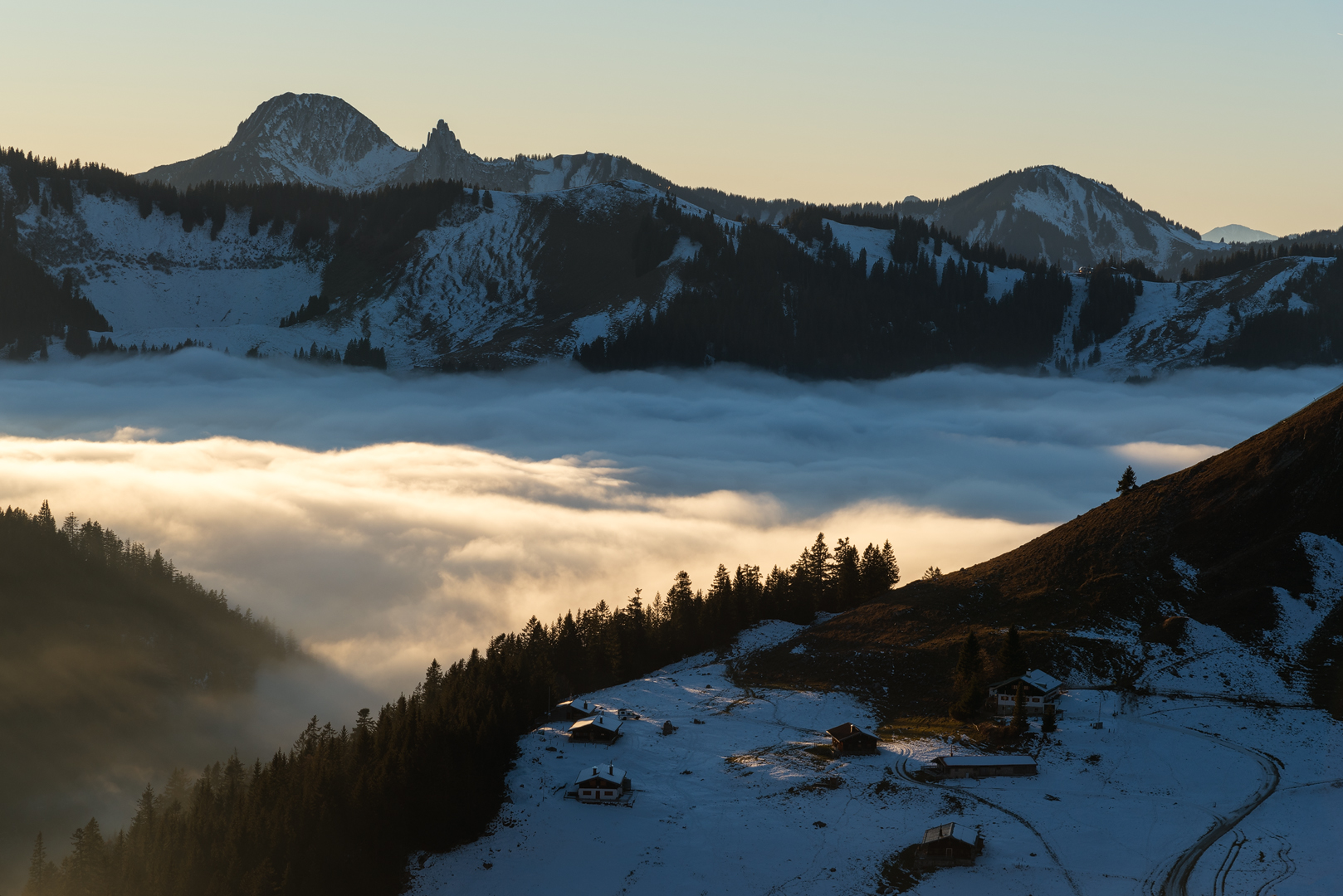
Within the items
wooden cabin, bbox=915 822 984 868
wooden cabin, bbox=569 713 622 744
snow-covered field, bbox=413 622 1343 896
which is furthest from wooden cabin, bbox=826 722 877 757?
wooden cabin, bbox=569 713 622 744

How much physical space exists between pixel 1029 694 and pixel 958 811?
22.7 metres

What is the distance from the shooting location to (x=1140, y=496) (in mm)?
143750

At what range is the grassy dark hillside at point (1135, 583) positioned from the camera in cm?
11850

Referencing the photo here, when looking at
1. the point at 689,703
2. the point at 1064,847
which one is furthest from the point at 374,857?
the point at 1064,847

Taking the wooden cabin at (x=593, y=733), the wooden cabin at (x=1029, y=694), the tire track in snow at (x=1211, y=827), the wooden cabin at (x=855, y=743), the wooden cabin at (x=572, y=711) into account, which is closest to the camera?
the tire track in snow at (x=1211, y=827)

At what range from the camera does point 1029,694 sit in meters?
107

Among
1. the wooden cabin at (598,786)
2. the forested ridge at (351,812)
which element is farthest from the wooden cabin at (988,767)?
the forested ridge at (351,812)

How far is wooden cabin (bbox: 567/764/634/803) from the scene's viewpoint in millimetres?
94000

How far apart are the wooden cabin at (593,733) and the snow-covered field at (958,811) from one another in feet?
3.93

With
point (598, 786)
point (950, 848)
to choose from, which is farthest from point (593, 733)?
point (950, 848)

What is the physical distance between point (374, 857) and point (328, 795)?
783 centimetres

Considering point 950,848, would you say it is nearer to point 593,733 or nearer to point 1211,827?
point 1211,827

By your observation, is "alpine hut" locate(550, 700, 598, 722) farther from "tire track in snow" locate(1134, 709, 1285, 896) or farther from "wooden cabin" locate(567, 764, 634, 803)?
"tire track in snow" locate(1134, 709, 1285, 896)

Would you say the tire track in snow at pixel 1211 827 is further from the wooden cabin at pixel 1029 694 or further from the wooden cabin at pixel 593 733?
the wooden cabin at pixel 593 733
